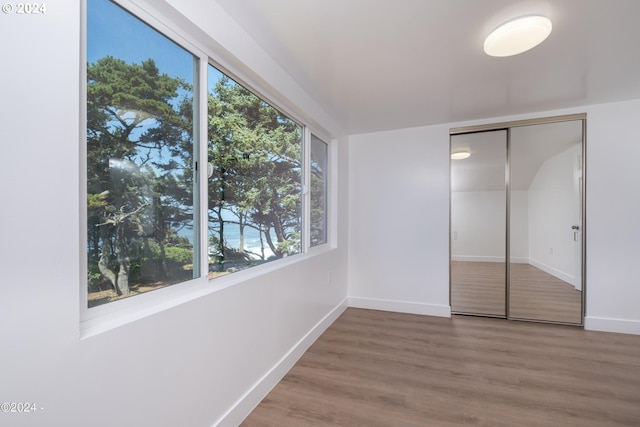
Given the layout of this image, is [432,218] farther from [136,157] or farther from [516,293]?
[136,157]

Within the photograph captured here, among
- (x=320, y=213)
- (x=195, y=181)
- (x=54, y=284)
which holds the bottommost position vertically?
(x=54, y=284)

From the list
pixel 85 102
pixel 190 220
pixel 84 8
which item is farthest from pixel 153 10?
pixel 190 220

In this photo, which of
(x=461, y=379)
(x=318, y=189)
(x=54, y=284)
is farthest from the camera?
(x=318, y=189)

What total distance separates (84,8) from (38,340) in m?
1.15

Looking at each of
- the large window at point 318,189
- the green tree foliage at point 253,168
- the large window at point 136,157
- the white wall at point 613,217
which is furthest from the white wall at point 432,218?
the large window at point 136,157

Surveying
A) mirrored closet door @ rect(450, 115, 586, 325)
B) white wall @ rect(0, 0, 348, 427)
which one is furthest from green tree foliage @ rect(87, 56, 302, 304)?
mirrored closet door @ rect(450, 115, 586, 325)

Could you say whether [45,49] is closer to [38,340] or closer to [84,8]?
[84,8]

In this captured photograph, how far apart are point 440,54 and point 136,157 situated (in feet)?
6.82

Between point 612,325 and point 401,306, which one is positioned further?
point 401,306

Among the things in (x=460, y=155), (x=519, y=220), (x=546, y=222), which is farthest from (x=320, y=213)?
(x=546, y=222)

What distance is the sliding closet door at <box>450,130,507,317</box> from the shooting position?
3.44m

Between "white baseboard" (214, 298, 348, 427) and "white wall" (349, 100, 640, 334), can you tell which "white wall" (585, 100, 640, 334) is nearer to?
"white wall" (349, 100, 640, 334)

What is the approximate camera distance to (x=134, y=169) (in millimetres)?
1212

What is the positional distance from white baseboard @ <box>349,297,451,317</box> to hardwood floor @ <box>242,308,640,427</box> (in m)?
0.42
